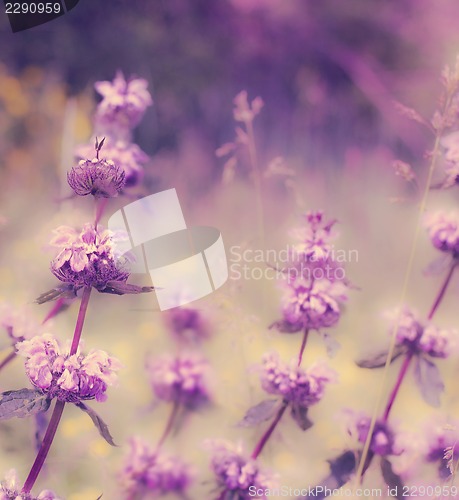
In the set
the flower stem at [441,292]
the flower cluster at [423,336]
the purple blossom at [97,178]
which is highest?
the purple blossom at [97,178]

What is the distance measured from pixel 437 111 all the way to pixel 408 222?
183mm

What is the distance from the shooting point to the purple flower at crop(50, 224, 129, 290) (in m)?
0.83

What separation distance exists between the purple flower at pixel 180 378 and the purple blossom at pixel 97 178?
0.29 meters

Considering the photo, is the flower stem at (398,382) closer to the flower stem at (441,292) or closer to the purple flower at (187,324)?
the flower stem at (441,292)

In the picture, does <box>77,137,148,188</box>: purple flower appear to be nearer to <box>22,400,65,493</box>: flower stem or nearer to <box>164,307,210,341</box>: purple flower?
<box>164,307,210,341</box>: purple flower

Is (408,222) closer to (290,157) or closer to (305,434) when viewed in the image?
(290,157)

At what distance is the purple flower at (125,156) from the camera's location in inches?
35.5

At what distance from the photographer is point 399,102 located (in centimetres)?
90

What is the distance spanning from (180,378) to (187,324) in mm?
89

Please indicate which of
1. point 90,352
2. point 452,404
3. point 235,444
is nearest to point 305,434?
point 235,444

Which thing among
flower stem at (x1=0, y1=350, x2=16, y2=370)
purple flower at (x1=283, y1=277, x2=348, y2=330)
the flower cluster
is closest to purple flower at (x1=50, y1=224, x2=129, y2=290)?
flower stem at (x1=0, y1=350, x2=16, y2=370)

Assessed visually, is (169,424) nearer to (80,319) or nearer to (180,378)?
(180,378)

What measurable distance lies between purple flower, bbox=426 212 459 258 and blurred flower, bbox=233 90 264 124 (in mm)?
330

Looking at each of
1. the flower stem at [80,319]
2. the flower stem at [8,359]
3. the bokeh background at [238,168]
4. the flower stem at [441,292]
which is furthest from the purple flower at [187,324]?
the flower stem at [441,292]
